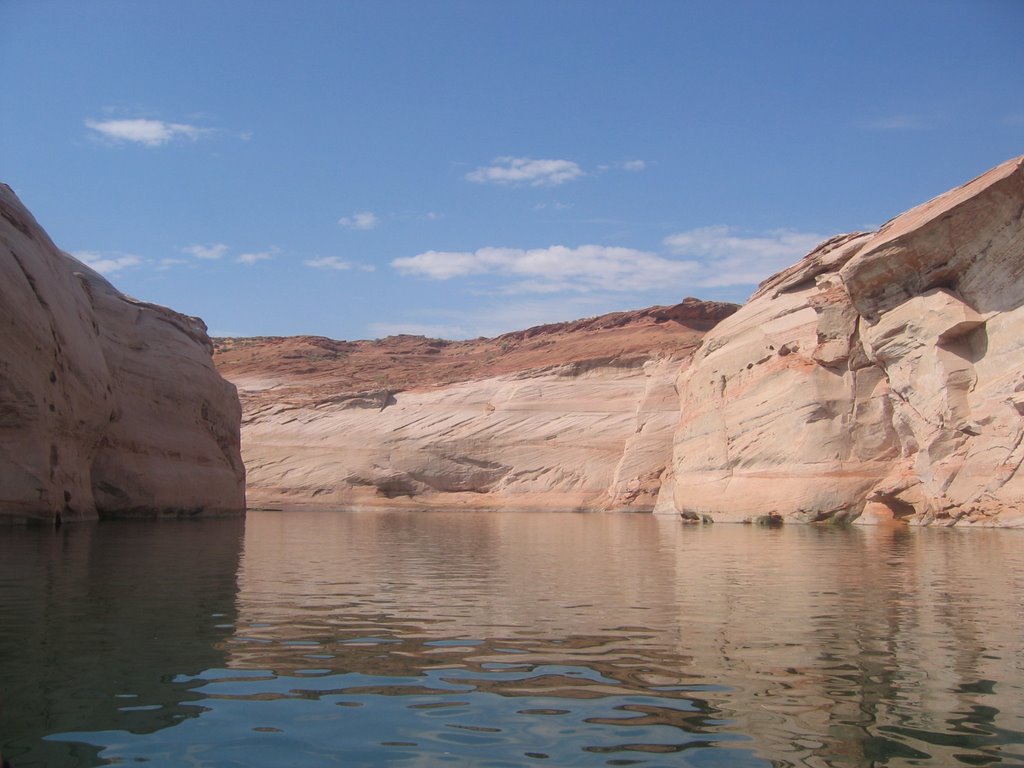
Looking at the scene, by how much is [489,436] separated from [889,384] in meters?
24.3

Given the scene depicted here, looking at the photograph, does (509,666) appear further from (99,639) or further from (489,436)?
(489,436)

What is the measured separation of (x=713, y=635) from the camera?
22.7 ft

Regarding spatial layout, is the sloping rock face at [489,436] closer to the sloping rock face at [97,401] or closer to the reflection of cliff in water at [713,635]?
the sloping rock face at [97,401]

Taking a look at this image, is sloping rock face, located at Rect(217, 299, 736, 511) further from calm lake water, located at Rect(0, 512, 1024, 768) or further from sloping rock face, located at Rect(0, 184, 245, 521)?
calm lake water, located at Rect(0, 512, 1024, 768)

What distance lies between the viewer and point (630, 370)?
162 feet

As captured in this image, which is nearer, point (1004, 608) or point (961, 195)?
point (1004, 608)

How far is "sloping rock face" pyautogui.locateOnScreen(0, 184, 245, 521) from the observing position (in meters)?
17.5

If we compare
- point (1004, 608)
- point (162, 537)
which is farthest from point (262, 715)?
point (162, 537)

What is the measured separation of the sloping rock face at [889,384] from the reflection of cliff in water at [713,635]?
327 inches

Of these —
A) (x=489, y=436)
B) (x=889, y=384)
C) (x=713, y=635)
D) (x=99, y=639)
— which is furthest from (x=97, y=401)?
(x=489, y=436)

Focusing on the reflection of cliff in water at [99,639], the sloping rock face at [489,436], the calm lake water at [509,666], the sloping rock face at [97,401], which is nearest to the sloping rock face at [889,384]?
the calm lake water at [509,666]

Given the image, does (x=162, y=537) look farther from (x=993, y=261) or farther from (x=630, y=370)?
(x=630, y=370)

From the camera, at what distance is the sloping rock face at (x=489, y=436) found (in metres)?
42.8

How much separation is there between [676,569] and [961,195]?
14492mm
